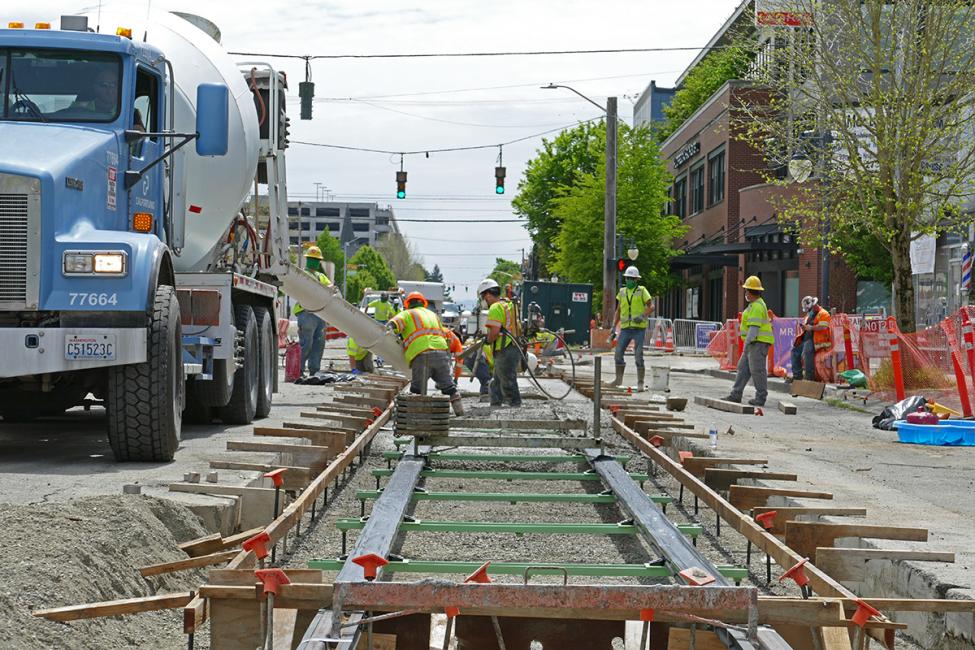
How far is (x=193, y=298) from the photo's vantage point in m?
12.1

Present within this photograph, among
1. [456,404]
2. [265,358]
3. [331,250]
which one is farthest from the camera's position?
[331,250]

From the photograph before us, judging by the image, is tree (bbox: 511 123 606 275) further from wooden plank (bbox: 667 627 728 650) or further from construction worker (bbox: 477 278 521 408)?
wooden plank (bbox: 667 627 728 650)

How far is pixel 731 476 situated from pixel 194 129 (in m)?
5.95

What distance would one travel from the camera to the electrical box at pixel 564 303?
45031mm

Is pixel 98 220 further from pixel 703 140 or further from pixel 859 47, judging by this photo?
pixel 703 140

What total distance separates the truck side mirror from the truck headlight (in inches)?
48.7

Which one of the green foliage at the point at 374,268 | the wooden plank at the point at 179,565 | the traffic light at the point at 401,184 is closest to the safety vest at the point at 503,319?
the wooden plank at the point at 179,565

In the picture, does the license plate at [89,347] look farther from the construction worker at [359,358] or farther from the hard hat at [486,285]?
the construction worker at [359,358]

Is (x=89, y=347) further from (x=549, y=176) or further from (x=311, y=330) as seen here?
(x=549, y=176)

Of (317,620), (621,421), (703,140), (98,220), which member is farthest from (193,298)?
(703,140)

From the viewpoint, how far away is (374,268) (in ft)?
502

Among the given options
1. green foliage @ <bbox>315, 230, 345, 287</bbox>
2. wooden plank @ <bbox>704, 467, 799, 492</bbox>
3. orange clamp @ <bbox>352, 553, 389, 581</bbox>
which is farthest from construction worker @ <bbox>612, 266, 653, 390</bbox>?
green foliage @ <bbox>315, 230, 345, 287</bbox>

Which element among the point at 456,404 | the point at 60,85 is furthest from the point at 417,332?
the point at 60,85

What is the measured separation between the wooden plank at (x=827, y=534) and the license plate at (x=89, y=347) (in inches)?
196
